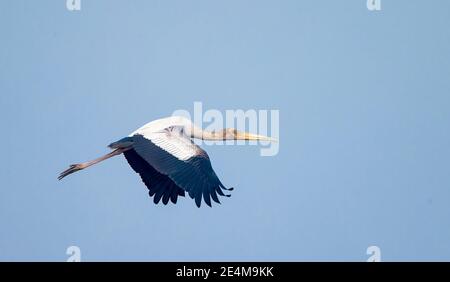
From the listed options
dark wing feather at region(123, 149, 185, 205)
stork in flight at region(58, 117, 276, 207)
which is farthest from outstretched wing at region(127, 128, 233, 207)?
dark wing feather at region(123, 149, 185, 205)

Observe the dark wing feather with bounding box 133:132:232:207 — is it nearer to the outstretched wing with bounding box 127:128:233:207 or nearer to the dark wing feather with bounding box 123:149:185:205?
the outstretched wing with bounding box 127:128:233:207

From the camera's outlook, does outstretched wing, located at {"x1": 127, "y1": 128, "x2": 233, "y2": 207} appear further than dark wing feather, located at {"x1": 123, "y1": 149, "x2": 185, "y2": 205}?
No

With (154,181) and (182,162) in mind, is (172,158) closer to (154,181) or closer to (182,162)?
(182,162)

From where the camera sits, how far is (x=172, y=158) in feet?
47.5

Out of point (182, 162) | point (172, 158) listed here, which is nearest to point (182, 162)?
point (182, 162)

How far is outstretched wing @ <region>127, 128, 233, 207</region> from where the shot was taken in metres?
14.1

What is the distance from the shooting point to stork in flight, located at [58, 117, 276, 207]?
14.2 metres

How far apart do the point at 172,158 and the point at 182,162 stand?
0.50 feet

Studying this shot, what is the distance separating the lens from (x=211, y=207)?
1403cm

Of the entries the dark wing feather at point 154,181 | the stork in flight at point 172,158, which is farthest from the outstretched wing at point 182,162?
the dark wing feather at point 154,181

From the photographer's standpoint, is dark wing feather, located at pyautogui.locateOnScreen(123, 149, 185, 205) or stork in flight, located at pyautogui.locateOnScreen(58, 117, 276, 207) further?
dark wing feather, located at pyautogui.locateOnScreen(123, 149, 185, 205)
